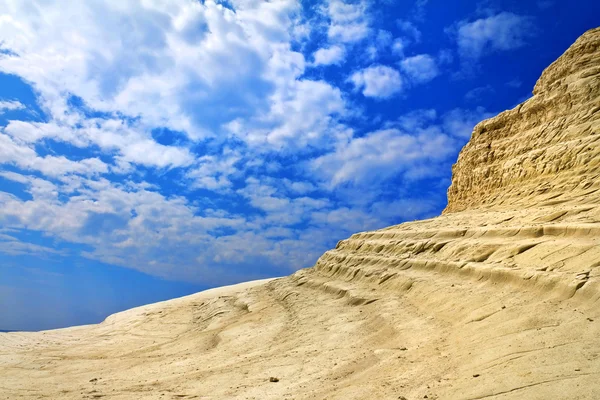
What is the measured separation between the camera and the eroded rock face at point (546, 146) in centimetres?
1238

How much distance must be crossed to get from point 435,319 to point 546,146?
34.6 feet

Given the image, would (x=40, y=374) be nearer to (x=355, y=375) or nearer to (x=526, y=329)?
(x=355, y=375)

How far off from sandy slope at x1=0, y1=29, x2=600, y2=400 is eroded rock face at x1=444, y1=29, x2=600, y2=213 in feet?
0.19

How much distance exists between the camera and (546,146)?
14.7m

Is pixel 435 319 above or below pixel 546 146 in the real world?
below

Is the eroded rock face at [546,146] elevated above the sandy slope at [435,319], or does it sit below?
above

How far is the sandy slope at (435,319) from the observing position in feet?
16.4

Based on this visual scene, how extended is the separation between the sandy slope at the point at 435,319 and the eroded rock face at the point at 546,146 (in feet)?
0.19

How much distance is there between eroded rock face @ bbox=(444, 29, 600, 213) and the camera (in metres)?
12.4

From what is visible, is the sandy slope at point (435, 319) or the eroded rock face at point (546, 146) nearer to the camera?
the sandy slope at point (435, 319)

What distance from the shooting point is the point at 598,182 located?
35.8ft

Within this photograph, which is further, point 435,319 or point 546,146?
point 546,146

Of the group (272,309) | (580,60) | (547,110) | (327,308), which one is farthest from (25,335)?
(580,60)

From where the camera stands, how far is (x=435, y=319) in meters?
7.59
